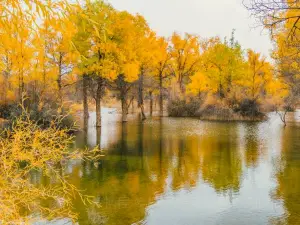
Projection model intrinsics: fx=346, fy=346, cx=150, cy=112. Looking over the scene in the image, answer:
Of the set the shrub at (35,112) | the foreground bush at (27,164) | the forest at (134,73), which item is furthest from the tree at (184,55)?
the foreground bush at (27,164)

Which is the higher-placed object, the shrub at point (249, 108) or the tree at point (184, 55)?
the tree at point (184, 55)

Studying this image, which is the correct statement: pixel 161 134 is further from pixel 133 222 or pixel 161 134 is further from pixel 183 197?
pixel 133 222

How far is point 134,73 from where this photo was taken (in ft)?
77.9

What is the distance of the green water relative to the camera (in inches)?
272

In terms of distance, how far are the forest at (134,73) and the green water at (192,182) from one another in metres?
3.01

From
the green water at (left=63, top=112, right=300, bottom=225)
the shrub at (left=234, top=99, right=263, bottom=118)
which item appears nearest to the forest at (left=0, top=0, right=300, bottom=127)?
the shrub at (left=234, top=99, right=263, bottom=118)

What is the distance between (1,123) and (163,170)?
9.34 metres

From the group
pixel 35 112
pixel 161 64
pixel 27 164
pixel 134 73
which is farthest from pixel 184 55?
pixel 27 164

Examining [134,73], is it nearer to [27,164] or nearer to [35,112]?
[35,112]

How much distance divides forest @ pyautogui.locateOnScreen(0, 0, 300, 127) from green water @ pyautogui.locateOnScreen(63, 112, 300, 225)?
301 cm

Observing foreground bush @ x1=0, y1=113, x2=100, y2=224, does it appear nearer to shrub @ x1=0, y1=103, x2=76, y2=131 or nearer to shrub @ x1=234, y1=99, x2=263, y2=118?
shrub @ x1=0, y1=103, x2=76, y2=131

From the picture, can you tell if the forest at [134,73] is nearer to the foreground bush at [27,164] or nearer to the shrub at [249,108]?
the shrub at [249,108]

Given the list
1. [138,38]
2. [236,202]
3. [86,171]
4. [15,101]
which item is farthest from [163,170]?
[138,38]

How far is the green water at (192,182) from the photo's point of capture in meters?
6.90
